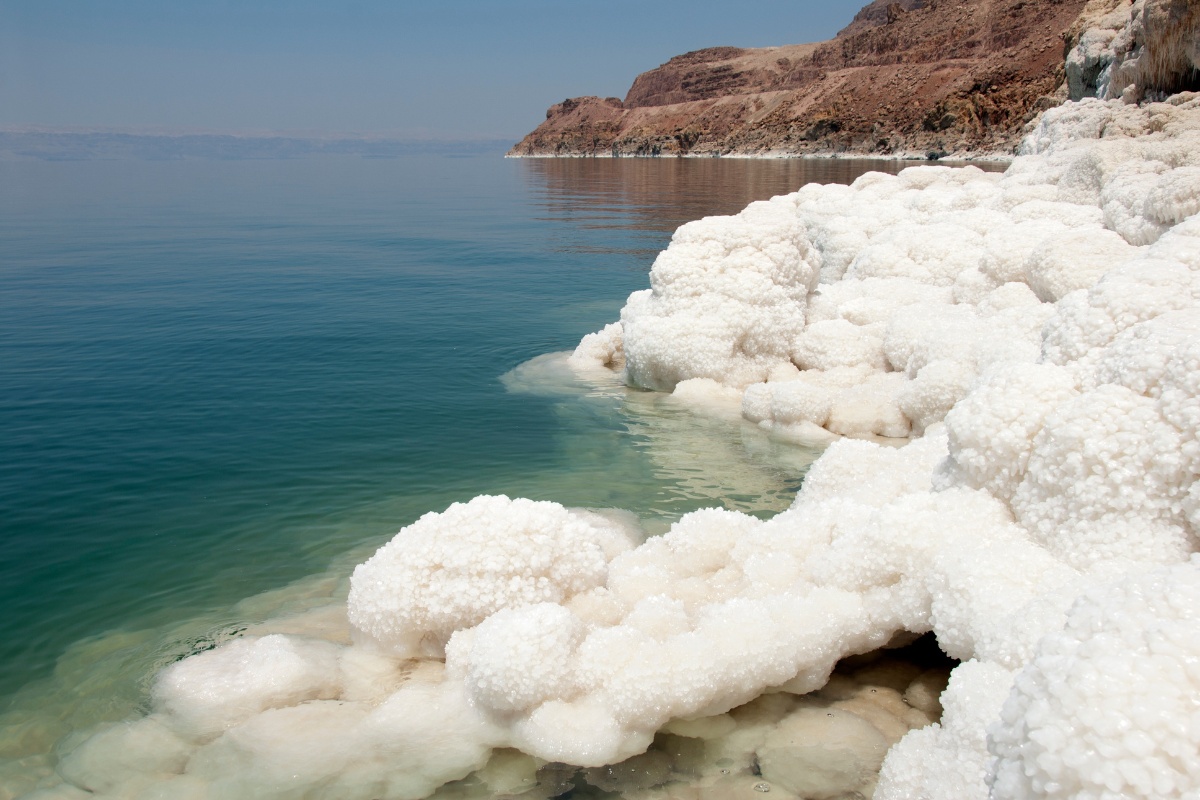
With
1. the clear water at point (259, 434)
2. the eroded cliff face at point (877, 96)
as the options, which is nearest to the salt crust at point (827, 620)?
the clear water at point (259, 434)

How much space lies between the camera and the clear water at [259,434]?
19.8 feet

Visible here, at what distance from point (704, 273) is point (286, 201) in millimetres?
36448

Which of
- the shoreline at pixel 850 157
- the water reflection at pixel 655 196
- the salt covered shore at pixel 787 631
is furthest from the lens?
the shoreline at pixel 850 157

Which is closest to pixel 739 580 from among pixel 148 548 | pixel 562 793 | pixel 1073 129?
pixel 562 793

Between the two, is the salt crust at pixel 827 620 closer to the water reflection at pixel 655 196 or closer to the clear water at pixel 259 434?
the clear water at pixel 259 434

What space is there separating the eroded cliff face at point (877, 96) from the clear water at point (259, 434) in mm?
32177

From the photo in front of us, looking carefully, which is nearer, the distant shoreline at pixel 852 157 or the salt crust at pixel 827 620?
the salt crust at pixel 827 620

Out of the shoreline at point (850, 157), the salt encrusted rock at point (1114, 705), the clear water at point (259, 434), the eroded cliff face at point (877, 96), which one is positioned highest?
the eroded cliff face at point (877, 96)

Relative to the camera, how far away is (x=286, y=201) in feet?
137

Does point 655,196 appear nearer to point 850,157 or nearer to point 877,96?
point 850,157

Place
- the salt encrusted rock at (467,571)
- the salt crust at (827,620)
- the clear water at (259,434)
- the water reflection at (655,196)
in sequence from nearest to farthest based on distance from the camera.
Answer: the salt crust at (827,620), the salt encrusted rock at (467,571), the clear water at (259,434), the water reflection at (655,196)

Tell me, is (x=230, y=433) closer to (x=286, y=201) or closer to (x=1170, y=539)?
(x=1170, y=539)

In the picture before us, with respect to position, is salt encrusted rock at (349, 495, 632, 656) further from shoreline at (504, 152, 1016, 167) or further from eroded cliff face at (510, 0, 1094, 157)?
shoreline at (504, 152, 1016, 167)

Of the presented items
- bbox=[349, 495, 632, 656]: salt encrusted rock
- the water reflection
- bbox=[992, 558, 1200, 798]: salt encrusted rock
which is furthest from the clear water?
the water reflection
